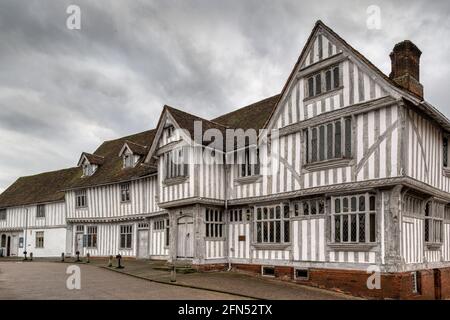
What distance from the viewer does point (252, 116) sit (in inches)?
982

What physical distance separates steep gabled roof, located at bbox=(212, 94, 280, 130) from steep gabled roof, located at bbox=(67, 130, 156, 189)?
19.4 feet

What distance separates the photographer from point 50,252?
37.6 meters

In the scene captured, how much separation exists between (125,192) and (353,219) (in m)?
19.2

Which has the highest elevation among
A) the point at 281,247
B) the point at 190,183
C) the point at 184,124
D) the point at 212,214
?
the point at 184,124

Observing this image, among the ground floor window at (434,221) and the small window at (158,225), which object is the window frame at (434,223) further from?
the small window at (158,225)

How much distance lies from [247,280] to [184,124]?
28.0ft

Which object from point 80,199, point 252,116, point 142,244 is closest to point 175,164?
point 252,116

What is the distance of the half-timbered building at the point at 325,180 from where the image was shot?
51.5 feet

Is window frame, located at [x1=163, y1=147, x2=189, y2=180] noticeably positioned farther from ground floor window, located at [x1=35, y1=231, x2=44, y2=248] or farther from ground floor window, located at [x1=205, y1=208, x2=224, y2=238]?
ground floor window, located at [x1=35, y1=231, x2=44, y2=248]

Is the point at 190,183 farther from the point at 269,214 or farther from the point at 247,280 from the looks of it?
the point at 247,280

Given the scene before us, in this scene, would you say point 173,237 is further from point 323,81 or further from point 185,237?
point 323,81

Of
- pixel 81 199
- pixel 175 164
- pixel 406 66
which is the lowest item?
pixel 81 199
